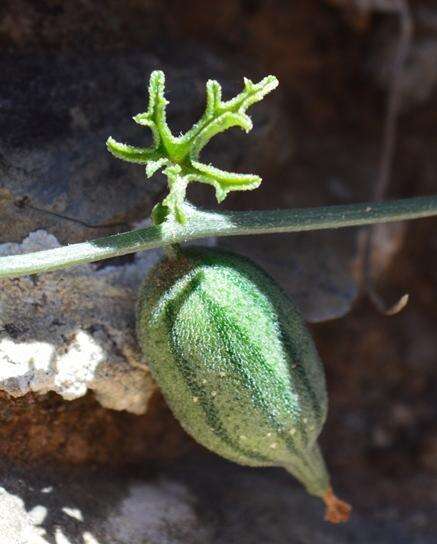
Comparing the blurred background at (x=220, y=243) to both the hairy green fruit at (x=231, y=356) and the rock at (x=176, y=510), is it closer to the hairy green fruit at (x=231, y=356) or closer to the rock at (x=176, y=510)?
the rock at (x=176, y=510)

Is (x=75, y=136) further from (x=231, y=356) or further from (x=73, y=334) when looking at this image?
(x=231, y=356)

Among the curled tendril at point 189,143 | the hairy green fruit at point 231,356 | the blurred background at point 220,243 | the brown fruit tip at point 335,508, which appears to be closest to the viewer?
the curled tendril at point 189,143

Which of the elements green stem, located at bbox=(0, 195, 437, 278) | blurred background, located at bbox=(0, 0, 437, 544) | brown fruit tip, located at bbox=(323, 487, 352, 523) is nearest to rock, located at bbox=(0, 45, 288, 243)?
blurred background, located at bbox=(0, 0, 437, 544)

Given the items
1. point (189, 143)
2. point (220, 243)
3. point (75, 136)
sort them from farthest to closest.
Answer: point (220, 243) → point (75, 136) → point (189, 143)

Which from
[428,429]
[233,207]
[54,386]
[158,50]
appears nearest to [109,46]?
[158,50]

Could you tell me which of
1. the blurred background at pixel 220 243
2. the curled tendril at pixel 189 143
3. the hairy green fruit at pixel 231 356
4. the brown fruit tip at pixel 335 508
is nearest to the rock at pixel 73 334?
the blurred background at pixel 220 243

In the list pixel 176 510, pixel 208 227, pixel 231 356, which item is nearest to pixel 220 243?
pixel 208 227

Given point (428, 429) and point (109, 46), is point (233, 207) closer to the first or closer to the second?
point (109, 46)
